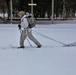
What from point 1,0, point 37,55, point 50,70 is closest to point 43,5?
point 1,0

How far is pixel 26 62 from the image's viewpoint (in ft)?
30.1

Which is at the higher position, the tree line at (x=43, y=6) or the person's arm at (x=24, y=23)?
the tree line at (x=43, y=6)

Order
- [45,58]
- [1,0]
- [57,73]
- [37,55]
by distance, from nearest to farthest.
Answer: [57,73]
[45,58]
[37,55]
[1,0]

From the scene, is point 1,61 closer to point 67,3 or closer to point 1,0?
point 1,0

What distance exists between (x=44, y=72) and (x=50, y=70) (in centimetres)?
31

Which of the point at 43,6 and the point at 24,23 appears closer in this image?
the point at 24,23

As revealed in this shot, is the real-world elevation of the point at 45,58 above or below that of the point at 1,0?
below

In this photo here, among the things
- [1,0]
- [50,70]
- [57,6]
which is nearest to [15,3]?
[1,0]

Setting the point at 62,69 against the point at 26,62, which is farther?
the point at 26,62

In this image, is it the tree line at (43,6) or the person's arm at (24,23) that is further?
the tree line at (43,6)

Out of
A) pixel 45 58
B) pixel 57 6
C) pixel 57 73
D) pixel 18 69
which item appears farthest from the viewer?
pixel 57 6

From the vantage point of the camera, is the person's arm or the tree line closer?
the person's arm

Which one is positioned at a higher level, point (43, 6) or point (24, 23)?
point (43, 6)

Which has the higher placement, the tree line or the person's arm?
the tree line
